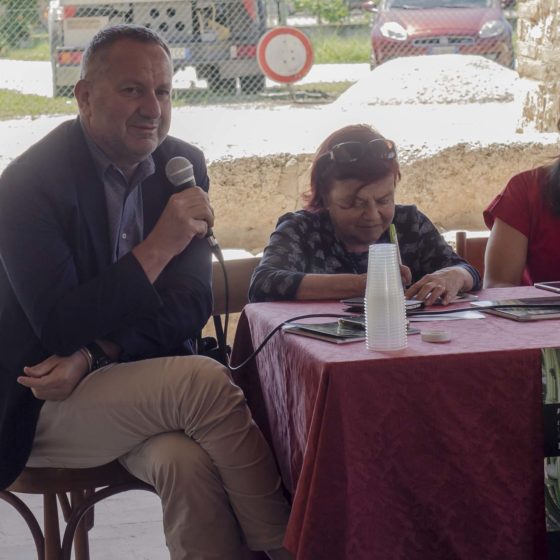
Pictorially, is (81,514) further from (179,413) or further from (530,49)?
(530,49)

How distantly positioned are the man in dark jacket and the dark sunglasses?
1.43 ft

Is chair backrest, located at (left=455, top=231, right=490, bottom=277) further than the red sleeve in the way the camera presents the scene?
Yes

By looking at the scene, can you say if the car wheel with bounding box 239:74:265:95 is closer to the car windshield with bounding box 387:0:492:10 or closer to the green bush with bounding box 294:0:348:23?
the green bush with bounding box 294:0:348:23

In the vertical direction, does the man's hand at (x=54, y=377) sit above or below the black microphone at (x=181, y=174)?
below

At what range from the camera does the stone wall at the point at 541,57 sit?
202 inches

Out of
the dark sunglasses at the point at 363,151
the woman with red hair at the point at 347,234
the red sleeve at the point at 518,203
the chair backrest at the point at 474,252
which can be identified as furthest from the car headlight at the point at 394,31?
the dark sunglasses at the point at 363,151

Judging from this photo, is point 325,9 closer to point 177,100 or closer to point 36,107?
point 177,100

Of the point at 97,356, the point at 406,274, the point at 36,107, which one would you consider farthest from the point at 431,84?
the point at 97,356

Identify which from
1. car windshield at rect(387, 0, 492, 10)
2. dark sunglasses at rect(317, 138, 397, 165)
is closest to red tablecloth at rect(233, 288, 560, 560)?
dark sunglasses at rect(317, 138, 397, 165)

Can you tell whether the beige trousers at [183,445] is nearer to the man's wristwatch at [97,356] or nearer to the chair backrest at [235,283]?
the man's wristwatch at [97,356]

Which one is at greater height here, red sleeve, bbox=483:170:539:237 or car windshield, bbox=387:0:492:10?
car windshield, bbox=387:0:492:10

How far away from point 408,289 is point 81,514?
84cm

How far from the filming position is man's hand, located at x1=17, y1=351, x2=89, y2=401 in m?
2.11

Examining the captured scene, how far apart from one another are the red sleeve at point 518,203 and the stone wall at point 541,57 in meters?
2.45
